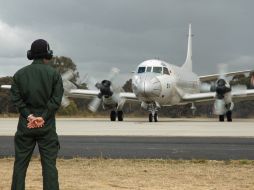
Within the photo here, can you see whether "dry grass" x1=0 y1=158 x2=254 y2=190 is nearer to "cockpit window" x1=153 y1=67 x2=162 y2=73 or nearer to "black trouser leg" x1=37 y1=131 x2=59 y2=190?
"black trouser leg" x1=37 y1=131 x2=59 y2=190

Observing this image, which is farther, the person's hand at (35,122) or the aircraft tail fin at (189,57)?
the aircraft tail fin at (189,57)

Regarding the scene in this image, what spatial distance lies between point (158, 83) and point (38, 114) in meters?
31.3

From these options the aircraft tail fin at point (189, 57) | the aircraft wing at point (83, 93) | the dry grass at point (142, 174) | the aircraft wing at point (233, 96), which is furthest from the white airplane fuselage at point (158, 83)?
the dry grass at point (142, 174)

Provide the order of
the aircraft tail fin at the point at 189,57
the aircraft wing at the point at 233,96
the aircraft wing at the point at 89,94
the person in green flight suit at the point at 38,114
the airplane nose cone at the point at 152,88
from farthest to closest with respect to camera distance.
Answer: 1. the aircraft tail fin at the point at 189,57
2. the aircraft wing at the point at 89,94
3. the aircraft wing at the point at 233,96
4. the airplane nose cone at the point at 152,88
5. the person in green flight suit at the point at 38,114

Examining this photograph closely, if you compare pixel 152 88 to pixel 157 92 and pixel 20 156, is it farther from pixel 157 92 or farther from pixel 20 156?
pixel 20 156

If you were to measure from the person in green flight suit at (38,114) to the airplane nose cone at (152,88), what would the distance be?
97.2 feet

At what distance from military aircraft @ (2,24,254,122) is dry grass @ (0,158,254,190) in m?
25.1

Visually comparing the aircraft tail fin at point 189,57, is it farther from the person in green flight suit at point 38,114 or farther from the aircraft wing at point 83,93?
the person in green flight suit at point 38,114

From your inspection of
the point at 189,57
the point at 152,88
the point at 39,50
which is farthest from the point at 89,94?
the point at 39,50

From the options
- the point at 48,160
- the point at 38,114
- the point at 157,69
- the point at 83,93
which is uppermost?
the point at 157,69

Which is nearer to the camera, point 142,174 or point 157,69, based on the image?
point 142,174

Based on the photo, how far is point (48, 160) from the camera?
6.72m

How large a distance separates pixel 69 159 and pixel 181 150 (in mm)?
3525

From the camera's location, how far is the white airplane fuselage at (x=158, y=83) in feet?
121
